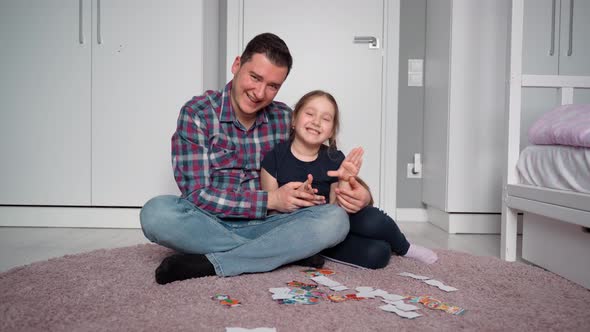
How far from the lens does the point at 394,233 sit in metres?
1.82

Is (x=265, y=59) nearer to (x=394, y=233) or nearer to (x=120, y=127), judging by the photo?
(x=394, y=233)

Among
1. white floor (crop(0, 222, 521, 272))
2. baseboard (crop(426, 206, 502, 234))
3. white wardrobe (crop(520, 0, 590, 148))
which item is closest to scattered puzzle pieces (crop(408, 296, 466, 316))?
white floor (crop(0, 222, 521, 272))

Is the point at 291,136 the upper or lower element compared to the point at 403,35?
lower

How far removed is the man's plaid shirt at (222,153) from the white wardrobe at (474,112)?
1.42m

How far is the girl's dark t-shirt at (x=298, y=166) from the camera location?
68.4 inches

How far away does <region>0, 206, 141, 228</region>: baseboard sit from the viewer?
2.79 metres

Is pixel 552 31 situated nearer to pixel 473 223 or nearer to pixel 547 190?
pixel 473 223

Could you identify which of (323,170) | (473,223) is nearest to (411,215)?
(473,223)

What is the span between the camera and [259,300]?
133cm

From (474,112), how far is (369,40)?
83 centimetres

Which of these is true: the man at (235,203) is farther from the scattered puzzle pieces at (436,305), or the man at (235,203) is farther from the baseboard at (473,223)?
the baseboard at (473,223)

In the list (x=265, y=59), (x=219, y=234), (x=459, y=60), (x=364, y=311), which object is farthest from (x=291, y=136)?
(x=459, y=60)

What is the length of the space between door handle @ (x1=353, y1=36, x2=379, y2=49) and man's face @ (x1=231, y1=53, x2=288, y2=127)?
5.28ft

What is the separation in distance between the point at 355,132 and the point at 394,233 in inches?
59.1
